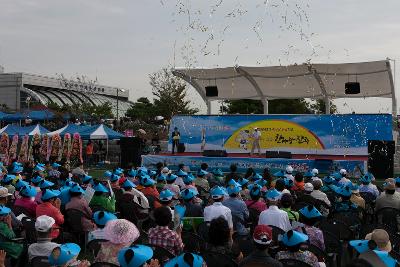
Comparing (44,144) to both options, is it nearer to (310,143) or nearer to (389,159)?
(310,143)

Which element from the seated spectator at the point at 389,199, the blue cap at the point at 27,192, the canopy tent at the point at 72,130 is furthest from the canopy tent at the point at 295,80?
the blue cap at the point at 27,192

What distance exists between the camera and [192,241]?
21.2 ft

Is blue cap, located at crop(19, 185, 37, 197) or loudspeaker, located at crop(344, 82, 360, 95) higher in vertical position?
loudspeaker, located at crop(344, 82, 360, 95)

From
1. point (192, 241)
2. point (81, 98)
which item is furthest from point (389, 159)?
point (81, 98)

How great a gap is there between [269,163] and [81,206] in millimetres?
16644

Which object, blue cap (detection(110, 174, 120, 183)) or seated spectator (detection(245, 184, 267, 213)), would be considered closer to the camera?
seated spectator (detection(245, 184, 267, 213))

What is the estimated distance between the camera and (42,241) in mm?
5527

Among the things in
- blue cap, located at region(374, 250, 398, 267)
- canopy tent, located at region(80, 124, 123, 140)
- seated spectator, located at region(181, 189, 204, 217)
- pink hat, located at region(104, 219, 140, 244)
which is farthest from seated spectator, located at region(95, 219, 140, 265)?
canopy tent, located at region(80, 124, 123, 140)

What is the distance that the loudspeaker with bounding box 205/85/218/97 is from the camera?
3141 cm

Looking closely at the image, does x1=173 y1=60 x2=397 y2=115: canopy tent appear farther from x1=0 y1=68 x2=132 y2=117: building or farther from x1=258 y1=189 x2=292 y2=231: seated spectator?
x1=0 y1=68 x2=132 y2=117: building

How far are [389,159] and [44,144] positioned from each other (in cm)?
1549

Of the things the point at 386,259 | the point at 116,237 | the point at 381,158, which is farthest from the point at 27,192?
the point at 381,158

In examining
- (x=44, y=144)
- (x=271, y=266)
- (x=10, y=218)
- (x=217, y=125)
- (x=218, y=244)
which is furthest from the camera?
(x=217, y=125)

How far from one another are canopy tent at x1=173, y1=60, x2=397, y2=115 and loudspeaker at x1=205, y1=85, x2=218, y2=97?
51 centimetres
